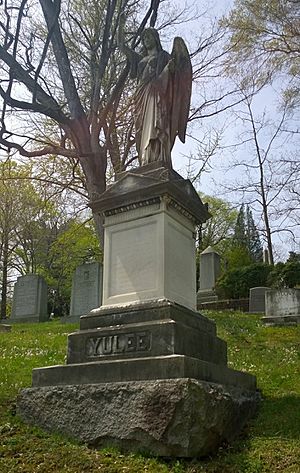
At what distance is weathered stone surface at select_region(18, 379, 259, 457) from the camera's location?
4605 millimetres

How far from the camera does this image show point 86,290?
18188 millimetres

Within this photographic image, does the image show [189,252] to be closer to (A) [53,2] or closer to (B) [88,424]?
(B) [88,424]

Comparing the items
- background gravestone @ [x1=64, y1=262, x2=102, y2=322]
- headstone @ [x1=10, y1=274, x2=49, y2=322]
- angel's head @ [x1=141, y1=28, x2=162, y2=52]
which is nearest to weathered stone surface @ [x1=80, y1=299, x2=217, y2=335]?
angel's head @ [x1=141, y1=28, x2=162, y2=52]

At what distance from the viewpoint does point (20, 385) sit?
7230 millimetres

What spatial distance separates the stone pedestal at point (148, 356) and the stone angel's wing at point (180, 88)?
85cm

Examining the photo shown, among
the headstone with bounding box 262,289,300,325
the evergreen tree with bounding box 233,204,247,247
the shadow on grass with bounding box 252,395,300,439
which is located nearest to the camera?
the shadow on grass with bounding box 252,395,300,439

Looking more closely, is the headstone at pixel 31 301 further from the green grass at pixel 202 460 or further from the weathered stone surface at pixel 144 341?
the weathered stone surface at pixel 144 341

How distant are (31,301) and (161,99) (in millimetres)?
15011

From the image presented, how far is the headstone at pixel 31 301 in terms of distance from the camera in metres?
20.3

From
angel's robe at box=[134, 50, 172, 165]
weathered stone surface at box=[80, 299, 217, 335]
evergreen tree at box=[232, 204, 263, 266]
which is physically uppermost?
evergreen tree at box=[232, 204, 263, 266]

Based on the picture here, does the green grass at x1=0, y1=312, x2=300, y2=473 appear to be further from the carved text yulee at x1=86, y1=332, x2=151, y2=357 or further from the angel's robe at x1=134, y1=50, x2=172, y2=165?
the angel's robe at x1=134, y1=50, x2=172, y2=165

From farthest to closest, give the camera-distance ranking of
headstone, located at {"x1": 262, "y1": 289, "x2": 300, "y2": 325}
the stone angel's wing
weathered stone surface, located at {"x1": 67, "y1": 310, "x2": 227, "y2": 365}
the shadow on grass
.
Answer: headstone, located at {"x1": 262, "y1": 289, "x2": 300, "y2": 325} < the stone angel's wing < weathered stone surface, located at {"x1": 67, "y1": 310, "x2": 227, "y2": 365} < the shadow on grass

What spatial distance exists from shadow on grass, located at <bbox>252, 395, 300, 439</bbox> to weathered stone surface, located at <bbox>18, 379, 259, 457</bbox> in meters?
0.24

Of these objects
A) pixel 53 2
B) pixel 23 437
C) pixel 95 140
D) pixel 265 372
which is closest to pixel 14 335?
pixel 95 140
